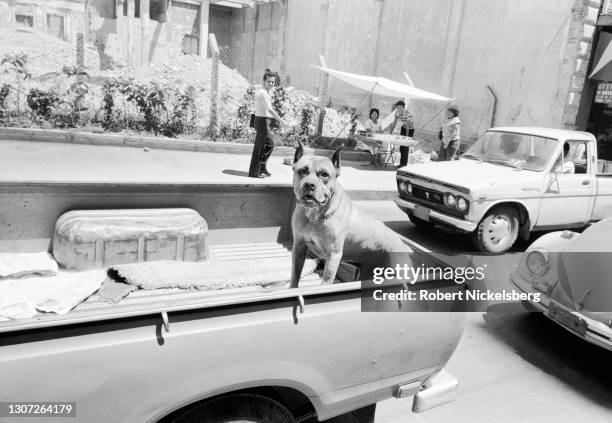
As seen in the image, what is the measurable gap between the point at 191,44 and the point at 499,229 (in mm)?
28677

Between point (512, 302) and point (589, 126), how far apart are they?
11043 mm

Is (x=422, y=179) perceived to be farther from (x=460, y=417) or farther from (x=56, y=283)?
(x=56, y=283)

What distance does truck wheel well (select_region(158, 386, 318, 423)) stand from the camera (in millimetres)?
2072

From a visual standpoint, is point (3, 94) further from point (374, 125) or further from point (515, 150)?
point (515, 150)

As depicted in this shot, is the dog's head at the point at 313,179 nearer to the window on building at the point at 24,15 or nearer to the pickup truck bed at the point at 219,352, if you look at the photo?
the pickup truck bed at the point at 219,352

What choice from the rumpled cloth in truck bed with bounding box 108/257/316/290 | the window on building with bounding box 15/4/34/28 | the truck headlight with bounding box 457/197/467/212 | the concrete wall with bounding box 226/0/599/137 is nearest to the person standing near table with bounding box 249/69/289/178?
the truck headlight with bounding box 457/197/467/212

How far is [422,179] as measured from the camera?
25.7ft

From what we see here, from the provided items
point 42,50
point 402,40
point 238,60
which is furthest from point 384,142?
point 238,60

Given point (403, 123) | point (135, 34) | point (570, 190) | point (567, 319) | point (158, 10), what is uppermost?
point (158, 10)

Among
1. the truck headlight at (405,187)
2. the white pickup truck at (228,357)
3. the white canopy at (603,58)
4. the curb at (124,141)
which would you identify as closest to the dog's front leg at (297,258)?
the white pickup truck at (228,357)

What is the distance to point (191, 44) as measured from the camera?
104ft

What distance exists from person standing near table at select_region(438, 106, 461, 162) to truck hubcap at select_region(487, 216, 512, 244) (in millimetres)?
4338

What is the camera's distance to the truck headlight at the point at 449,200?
732 cm

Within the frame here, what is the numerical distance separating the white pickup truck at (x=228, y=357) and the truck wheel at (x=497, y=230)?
4763mm
